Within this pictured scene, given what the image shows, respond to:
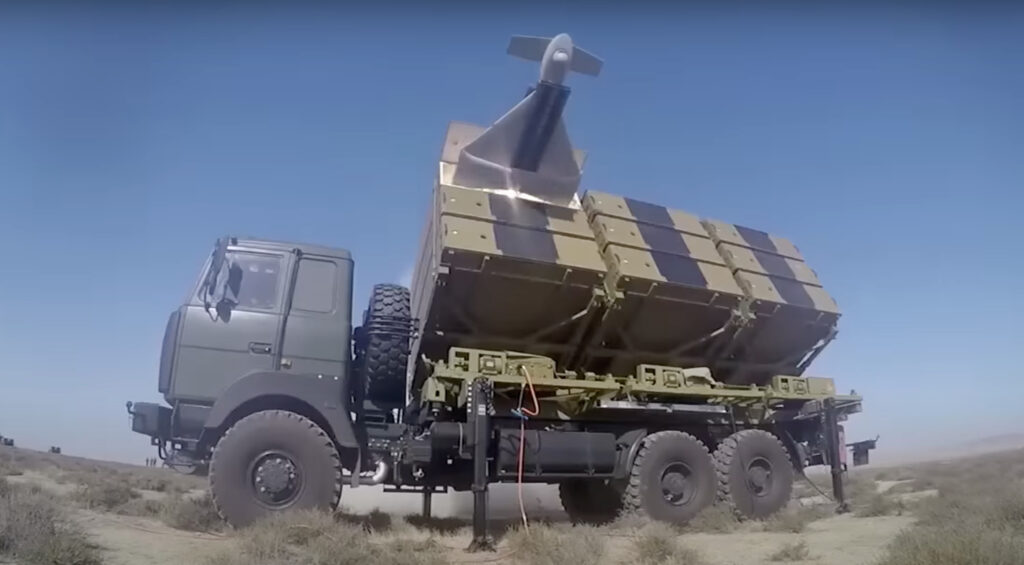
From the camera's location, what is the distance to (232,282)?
7898 millimetres

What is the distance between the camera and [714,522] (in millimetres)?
8305

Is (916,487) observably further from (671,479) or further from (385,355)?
(385,355)

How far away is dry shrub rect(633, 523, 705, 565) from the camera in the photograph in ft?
18.5

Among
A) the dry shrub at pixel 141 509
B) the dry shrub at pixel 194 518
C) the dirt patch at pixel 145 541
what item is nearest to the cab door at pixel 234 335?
the dry shrub at pixel 194 518

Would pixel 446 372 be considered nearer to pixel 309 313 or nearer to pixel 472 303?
pixel 472 303

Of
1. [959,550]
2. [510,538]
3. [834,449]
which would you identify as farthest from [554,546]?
[834,449]

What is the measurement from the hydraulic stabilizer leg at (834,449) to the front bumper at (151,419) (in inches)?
349

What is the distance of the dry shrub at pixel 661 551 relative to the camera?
5.65 meters

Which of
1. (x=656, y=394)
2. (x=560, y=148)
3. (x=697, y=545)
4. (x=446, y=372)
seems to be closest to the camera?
(x=697, y=545)

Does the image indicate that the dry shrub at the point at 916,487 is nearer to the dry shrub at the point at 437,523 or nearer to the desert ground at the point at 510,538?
the desert ground at the point at 510,538

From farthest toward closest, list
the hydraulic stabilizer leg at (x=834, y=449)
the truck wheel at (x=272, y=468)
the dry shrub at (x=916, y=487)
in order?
the dry shrub at (x=916, y=487)
the hydraulic stabilizer leg at (x=834, y=449)
the truck wheel at (x=272, y=468)

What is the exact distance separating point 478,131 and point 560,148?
1.21m

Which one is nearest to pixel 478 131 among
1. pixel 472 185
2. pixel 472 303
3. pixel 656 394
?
pixel 472 185

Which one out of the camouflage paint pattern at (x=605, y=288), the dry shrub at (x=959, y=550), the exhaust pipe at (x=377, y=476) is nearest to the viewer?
the dry shrub at (x=959, y=550)
